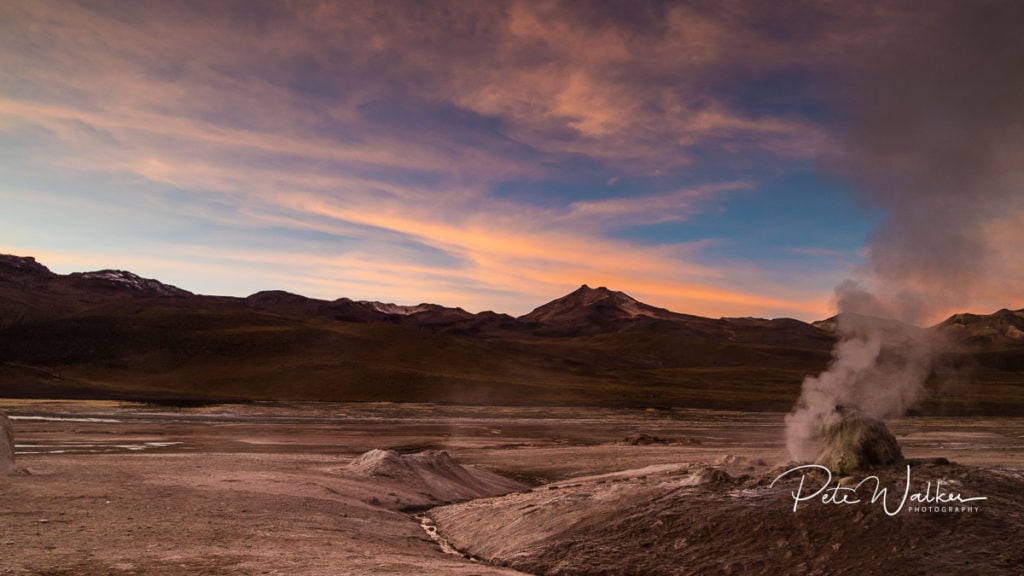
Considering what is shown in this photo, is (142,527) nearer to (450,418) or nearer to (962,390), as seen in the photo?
(450,418)

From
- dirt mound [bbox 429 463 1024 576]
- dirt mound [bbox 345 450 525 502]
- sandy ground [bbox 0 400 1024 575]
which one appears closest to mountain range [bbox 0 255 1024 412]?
sandy ground [bbox 0 400 1024 575]

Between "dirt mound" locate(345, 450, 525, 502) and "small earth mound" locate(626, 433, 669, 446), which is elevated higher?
"dirt mound" locate(345, 450, 525, 502)

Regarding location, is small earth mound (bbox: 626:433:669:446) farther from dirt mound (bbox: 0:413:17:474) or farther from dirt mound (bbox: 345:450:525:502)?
dirt mound (bbox: 0:413:17:474)

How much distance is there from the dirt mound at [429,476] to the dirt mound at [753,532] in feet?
20.6

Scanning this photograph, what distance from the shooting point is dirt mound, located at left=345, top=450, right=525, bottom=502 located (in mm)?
22781

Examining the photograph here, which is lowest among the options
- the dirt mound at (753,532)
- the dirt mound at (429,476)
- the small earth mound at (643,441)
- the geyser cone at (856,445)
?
the small earth mound at (643,441)

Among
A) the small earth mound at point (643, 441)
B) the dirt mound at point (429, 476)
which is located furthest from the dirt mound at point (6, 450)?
the small earth mound at point (643, 441)

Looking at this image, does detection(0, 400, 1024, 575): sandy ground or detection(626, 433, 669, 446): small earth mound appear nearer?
detection(0, 400, 1024, 575): sandy ground

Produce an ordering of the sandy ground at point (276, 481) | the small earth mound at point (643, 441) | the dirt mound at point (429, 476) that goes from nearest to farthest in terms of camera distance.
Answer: the sandy ground at point (276, 481) < the dirt mound at point (429, 476) < the small earth mound at point (643, 441)

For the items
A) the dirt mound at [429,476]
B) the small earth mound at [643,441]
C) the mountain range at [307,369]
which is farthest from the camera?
the mountain range at [307,369]

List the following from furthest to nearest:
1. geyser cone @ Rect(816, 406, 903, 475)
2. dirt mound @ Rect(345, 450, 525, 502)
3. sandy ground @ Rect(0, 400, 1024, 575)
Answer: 1. dirt mound @ Rect(345, 450, 525, 502)
2. geyser cone @ Rect(816, 406, 903, 475)
3. sandy ground @ Rect(0, 400, 1024, 575)

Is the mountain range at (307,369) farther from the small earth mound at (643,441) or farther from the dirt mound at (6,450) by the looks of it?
the dirt mound at (6,450)

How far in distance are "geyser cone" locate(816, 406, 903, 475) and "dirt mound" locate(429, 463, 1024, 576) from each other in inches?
18.8

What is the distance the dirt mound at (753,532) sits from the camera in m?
12.0
